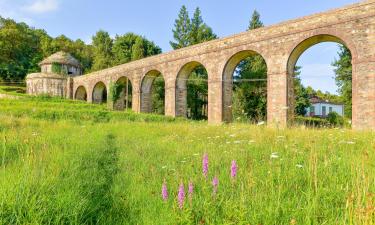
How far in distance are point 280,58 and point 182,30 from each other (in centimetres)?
3171

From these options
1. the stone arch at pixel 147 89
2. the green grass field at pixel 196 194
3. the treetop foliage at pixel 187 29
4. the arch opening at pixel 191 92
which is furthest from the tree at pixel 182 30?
the green grass field at pixel 196 194

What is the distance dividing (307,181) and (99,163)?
10.2ft

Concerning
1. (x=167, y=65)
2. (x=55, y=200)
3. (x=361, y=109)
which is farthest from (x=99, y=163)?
(x=167, y=65)

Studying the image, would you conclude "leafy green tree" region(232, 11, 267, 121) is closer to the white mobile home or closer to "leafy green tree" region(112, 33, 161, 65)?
"leafy green tree" region(112, 33, 161, 65)

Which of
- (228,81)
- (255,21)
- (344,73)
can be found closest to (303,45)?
(228,81)

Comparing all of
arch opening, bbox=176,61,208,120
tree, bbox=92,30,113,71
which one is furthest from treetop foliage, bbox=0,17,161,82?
arch opening, bbox=176,61,208,120

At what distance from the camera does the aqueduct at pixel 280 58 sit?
544 inches

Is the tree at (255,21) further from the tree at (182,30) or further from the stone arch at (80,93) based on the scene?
the stone arch at (80,93)

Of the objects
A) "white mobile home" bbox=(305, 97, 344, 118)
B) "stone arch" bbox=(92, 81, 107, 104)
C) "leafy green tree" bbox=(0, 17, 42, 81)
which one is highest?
"leafy green tree" bbox=(0, 17, 42, 81)

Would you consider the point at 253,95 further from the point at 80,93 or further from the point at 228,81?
the point at 80,93

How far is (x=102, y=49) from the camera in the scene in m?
52.9

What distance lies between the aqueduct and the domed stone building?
17.8 metres

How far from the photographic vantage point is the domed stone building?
1469 inches

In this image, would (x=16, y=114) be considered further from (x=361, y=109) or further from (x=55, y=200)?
(x=361, y=109)
